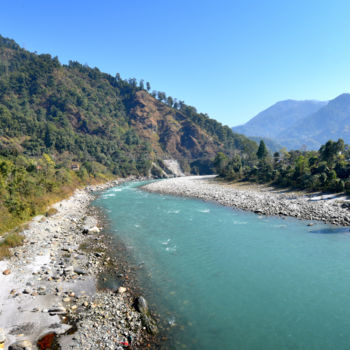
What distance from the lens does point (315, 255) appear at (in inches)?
825

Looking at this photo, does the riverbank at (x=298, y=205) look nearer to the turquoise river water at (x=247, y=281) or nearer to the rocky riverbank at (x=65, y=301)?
the turquoise river water at (x=247, y=281)

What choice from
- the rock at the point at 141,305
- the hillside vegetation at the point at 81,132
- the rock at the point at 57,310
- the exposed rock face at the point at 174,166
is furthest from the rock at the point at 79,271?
the exposed rock face at the point at 174,166

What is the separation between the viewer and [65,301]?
45.8 ft

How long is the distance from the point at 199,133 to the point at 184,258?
165 metres

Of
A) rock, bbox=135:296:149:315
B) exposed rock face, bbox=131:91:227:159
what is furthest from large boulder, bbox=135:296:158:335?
exposed rock face, bbox=131:91:227:159

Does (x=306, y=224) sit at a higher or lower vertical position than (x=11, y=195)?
lower

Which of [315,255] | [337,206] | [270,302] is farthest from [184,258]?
[337,206]

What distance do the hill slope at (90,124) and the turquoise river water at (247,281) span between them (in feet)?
231

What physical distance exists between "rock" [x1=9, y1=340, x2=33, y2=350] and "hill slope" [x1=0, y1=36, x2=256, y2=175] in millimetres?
79075

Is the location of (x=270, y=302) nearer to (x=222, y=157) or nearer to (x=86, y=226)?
(x=86, y=226)

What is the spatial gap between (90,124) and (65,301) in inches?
5735

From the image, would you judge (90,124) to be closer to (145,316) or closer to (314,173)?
(314,173)

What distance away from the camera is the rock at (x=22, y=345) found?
1032 cm

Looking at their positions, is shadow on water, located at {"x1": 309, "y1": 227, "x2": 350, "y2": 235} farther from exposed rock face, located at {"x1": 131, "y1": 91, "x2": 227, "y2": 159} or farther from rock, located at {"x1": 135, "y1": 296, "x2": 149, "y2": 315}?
exposed rock face, located at {"x1": 131, "y1": 91, "x2": 227, "y2": 159}
